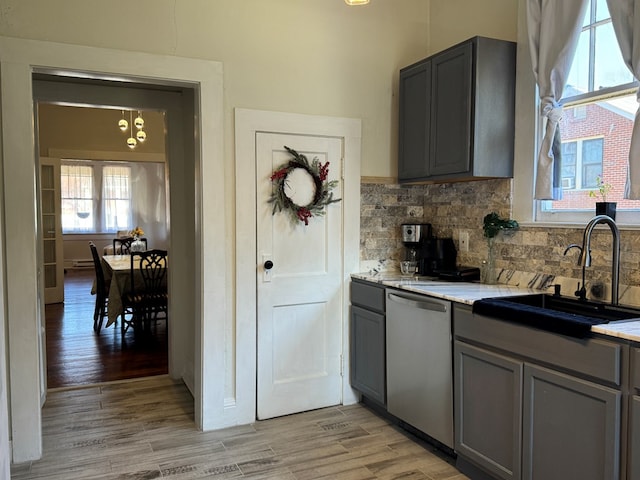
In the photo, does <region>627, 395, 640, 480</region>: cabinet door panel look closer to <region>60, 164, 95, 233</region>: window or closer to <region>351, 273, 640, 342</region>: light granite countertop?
<region>351, 273, 640, 342</region>: light granite countertop

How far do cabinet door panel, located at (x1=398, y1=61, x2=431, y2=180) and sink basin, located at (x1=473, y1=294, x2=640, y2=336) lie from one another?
45.6 inches

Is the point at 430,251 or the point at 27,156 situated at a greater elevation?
the point at 27,156

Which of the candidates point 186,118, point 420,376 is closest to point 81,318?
point 186,118

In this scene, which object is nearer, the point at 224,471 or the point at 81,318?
the point at 224,471

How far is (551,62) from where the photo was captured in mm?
2797

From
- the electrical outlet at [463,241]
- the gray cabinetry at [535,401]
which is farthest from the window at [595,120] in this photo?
the gray cabinetry at [535,401]

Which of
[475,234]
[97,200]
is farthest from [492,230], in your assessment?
[97,200]

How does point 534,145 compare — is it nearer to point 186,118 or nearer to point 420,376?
point 420,376

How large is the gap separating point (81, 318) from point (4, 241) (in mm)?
4195

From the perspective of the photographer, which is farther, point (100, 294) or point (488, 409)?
point (100, 294)

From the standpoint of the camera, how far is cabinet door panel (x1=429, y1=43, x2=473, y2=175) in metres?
3.08

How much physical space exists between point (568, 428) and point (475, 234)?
1626 mm

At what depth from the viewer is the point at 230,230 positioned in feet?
11.0

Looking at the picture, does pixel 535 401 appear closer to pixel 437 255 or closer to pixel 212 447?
pixel 437 255
